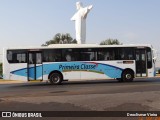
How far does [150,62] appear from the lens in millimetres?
23016

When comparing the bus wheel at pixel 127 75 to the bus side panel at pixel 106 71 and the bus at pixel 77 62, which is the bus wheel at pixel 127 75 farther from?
the bus side panel at pixel 106 71

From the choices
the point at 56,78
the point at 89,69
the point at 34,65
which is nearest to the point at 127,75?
the point at 89,69

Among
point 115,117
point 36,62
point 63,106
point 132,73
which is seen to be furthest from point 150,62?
point 115,117

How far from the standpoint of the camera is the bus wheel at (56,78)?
22.6 m

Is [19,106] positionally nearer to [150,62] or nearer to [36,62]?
[36,62]

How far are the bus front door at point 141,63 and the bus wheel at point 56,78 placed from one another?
5.53 metres

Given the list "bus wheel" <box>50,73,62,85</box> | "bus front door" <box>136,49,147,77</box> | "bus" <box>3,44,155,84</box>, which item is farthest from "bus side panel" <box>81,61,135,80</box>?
"bus wheel" <box>50,73,62,85</box>

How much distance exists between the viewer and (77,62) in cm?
2281

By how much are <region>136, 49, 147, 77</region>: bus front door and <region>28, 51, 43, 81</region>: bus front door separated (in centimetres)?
685

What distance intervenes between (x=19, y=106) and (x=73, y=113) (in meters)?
2.43

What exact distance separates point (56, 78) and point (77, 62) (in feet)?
6.07

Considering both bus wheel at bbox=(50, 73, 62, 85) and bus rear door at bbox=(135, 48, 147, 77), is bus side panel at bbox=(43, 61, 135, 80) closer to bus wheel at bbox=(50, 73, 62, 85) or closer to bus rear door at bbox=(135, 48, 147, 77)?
bus wheel at bbox=(50, 73, 62, 85)

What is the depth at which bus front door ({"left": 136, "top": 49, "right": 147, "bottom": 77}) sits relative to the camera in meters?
23.0

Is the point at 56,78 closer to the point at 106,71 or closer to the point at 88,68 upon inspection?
the point at 88,68
